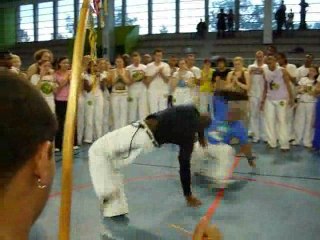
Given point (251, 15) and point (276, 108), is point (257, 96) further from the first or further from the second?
point (251, 15)

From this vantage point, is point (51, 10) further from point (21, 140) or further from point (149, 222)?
point (21, 140)

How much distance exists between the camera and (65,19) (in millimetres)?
20922

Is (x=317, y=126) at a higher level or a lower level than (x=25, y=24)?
lower

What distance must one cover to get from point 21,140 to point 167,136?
128 inches

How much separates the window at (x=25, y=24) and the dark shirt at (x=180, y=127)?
19.4 meters

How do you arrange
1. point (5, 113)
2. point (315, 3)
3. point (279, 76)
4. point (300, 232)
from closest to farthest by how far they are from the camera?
point (5, 113) < point (300, 232) < point (279, 76) < point (315, 3)

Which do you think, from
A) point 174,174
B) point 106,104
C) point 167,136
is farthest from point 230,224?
point 106,104

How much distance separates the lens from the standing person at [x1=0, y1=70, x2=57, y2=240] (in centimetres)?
73

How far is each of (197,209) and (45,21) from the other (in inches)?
754

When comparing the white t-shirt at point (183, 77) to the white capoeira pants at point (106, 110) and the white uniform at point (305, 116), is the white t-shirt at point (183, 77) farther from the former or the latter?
the white uniform at point (305, 116)

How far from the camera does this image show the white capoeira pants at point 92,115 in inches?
300

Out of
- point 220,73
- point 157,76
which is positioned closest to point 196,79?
point 220,73

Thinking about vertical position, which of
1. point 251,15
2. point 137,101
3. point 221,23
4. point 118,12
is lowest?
point 137,101

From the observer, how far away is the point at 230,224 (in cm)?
389
